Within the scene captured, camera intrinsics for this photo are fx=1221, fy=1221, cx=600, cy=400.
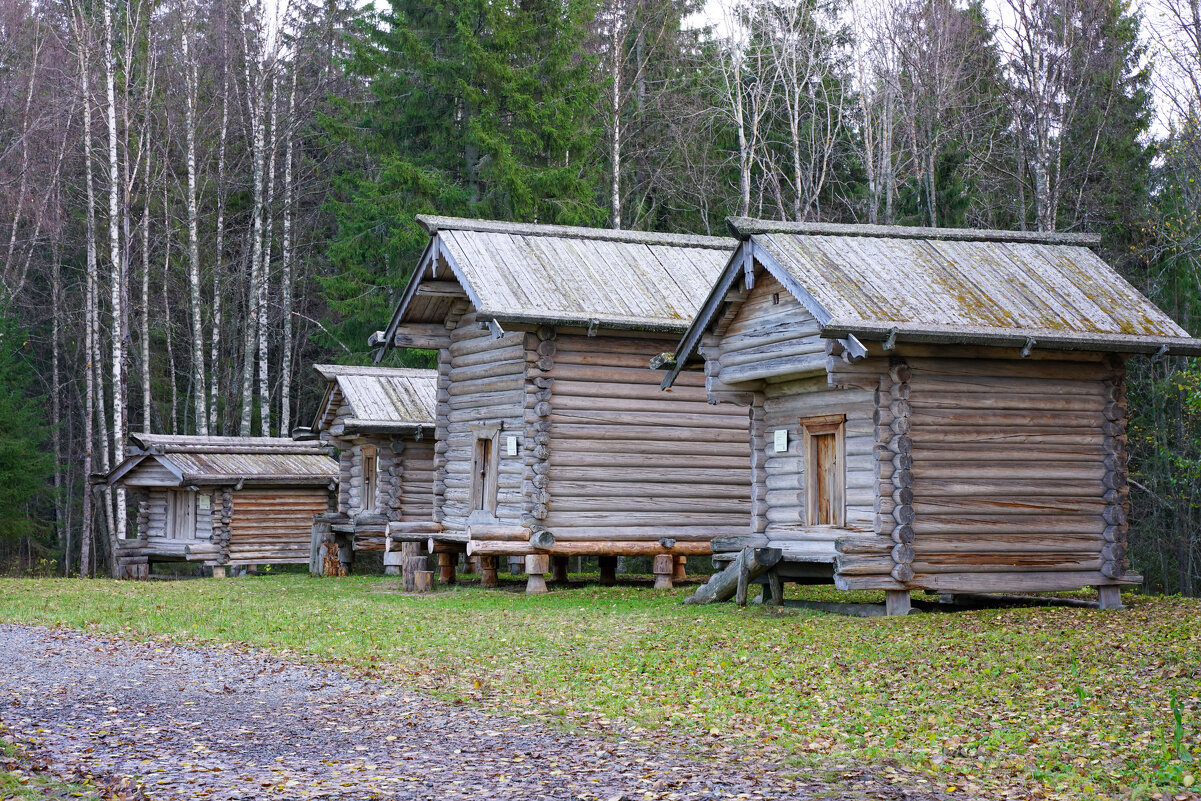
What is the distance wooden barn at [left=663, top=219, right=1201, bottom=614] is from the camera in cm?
1664

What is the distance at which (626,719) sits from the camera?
1045cm

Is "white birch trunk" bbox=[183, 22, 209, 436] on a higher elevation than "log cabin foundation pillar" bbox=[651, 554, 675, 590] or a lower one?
higher

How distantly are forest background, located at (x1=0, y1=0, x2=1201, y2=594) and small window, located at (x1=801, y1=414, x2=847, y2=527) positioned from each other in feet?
42.8

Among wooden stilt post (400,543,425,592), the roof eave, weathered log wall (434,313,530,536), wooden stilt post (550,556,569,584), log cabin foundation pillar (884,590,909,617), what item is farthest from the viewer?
wooden stilt post (550,556,569,584)

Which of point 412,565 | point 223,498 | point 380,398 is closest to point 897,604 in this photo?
point 412,565

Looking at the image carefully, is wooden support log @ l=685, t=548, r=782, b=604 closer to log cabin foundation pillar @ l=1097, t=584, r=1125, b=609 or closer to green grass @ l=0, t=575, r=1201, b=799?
green grass @ l=0, t=575, r=1201, b=799

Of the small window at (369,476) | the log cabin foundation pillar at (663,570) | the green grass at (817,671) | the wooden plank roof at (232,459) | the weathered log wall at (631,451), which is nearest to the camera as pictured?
the green grass at (817,671)

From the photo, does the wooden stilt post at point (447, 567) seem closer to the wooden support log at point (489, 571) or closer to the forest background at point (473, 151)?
the wooden support log at point (489, 571)

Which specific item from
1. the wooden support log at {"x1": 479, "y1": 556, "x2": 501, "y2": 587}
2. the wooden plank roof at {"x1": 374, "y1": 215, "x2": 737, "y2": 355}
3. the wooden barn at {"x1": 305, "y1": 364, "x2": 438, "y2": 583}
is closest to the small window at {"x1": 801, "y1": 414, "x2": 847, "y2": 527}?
the wooden plank roof at {"x1": 374, "y1": 215, "x2": 737, "y2": 355}

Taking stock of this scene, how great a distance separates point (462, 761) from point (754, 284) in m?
11.0

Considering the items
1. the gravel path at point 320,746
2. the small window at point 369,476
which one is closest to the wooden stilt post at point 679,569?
the small window at point 369,476

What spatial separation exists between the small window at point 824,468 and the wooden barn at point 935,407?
0.03 metres

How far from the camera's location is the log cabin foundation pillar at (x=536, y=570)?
75.1 feet

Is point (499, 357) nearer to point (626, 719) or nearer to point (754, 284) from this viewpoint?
point (754, 284)
